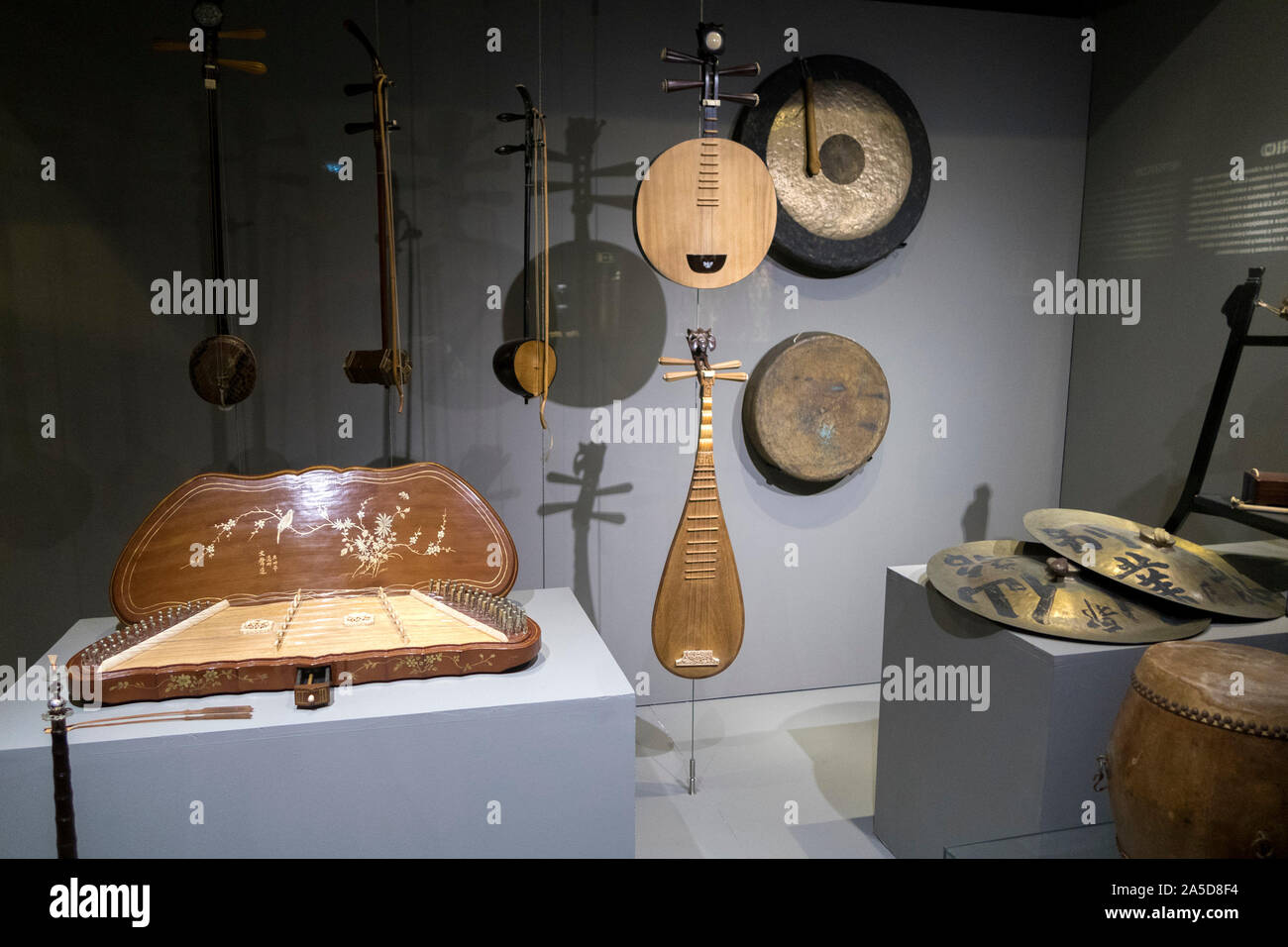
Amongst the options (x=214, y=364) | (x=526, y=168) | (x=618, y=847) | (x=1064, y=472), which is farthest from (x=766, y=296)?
(x=618, y=847)

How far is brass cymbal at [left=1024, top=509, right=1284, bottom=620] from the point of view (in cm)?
209

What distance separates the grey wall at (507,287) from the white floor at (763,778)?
0.19 metres

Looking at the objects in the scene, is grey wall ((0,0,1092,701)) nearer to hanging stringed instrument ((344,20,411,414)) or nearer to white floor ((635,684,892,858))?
white floor ((635,684,892,858))

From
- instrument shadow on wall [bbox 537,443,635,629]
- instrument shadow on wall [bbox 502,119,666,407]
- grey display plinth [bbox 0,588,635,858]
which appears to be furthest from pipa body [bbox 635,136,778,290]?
grey display plinth [bbox 0,588,635,858]

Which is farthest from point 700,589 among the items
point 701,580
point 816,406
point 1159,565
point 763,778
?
point 1159,565

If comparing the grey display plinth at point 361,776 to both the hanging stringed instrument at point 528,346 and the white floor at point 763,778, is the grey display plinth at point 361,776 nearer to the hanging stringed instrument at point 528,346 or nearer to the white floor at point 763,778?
the white floor at point 763,778

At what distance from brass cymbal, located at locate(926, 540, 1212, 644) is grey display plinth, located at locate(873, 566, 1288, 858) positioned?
0.12ft

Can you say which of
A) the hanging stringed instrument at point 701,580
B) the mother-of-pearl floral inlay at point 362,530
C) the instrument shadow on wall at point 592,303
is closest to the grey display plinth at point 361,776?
the mother-of-pearl floral inlay at point 362,530

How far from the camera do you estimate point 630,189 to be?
123 inches

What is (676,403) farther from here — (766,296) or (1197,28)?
(1197,28)

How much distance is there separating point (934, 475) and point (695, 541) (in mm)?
1522

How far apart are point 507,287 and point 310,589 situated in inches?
51.5

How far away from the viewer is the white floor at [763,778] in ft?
8.34

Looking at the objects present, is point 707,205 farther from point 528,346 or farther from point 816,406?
point 816,406
